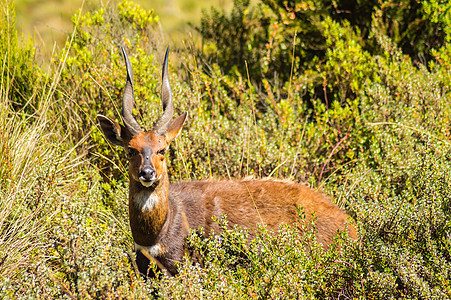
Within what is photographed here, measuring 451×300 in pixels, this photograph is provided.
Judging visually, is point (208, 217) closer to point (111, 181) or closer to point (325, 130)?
point (111, 181)

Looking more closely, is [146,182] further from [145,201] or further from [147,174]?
[145,201]

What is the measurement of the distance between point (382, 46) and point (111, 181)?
378 cm

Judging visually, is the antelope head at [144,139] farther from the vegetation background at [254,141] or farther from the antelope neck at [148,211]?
the vegetation background at [254,141]

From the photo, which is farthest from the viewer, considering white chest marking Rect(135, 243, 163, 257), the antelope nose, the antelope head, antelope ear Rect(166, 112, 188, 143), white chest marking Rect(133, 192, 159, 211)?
antelope ear Rect(166, 112, 188, 143)

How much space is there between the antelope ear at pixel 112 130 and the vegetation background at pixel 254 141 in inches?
25.2

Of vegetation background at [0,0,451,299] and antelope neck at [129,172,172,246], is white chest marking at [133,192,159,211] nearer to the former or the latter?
antelope neck at [129,172,172,246]

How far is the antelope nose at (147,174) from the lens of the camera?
3.96 m

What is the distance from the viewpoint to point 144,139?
4246 mm

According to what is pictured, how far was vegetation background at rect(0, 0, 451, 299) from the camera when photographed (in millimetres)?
3859

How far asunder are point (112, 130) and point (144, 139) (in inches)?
16.9

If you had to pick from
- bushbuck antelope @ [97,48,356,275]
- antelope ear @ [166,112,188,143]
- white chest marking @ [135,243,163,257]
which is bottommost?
white chest marking @ [135,243,163,257]

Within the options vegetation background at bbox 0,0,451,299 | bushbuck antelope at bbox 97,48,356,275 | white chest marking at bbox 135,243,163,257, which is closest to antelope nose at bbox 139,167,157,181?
bushbuck antelope at bbox 97,48,356,275

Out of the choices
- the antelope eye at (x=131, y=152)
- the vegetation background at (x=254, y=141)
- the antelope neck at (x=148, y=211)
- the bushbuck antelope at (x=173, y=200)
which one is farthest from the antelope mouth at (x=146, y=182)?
the vegetation background at (x=254, y=141)

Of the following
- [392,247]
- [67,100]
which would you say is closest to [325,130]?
[392,247]
